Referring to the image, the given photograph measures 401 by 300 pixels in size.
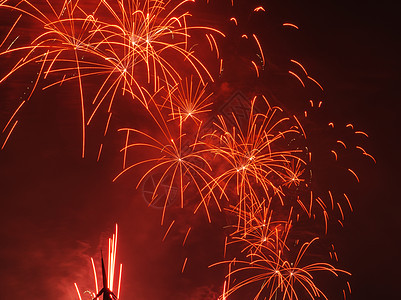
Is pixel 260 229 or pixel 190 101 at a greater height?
pixel 190 101

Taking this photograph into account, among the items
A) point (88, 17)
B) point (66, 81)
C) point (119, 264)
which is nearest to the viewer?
point (88, 17)

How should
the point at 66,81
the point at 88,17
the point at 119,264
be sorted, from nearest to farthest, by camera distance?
the point at 88,17 < the point at 66,81 < the point at 119,264

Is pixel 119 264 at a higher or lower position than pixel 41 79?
lower

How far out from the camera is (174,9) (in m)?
8.98

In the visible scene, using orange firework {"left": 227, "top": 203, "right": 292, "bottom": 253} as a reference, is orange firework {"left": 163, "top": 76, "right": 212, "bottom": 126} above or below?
above

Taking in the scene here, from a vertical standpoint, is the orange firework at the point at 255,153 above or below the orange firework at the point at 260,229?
above

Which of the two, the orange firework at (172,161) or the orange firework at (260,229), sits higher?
the orange firework at (172,161)

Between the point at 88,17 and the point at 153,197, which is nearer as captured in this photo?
the point at 88,17

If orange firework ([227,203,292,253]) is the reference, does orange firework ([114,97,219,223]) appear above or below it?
above

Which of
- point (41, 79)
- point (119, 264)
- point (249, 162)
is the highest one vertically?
point (41, 79)

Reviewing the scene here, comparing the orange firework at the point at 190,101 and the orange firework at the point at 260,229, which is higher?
the orange firework at the point at 190,101

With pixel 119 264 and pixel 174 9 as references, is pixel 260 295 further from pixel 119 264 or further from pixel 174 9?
pixel 174 9

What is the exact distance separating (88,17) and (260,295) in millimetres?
5971

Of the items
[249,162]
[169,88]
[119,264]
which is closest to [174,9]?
[169,88]
